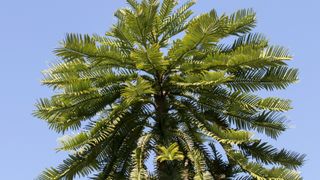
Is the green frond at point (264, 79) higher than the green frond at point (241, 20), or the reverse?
the green frond at point (241, 20)

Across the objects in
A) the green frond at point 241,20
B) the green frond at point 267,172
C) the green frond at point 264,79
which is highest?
the green frond at point 241,20

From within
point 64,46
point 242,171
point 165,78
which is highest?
point 64,46

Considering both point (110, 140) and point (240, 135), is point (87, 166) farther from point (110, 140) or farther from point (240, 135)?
point (240, 135)

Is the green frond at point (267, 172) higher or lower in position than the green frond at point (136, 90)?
lower

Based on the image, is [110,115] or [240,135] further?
[110,115]

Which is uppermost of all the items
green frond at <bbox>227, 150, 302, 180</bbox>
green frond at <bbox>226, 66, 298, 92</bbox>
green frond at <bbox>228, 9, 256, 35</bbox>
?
green frond at <bbox>228, 9, 256, 35</bbox>

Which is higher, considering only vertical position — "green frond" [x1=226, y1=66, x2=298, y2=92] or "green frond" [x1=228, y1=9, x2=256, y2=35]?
"green frond" [x1=228, y1=9, x2=256, y2=35]

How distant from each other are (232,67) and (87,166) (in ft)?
8.38

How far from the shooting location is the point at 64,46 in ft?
34.5

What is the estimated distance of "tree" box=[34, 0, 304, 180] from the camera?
1037 centimetres

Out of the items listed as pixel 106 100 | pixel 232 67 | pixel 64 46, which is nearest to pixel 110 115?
pixel 106 100

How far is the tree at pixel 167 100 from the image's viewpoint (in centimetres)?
1037

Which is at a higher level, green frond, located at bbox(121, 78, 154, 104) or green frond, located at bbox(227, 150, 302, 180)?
green frond, located at bbox(121, 78, 154, 104)

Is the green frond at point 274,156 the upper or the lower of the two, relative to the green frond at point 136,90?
lower
